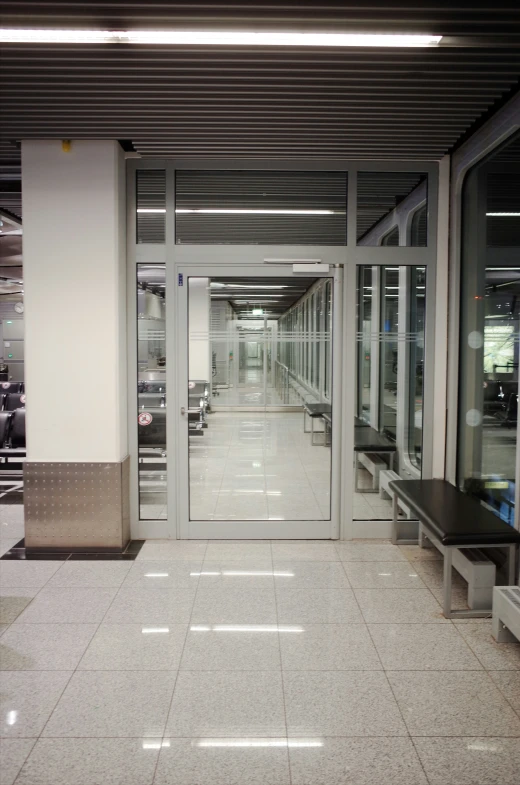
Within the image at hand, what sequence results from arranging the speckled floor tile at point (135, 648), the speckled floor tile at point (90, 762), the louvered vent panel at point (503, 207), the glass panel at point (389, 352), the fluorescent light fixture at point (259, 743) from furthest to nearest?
1. the glass panel at point (389, 352)
2. the louvered vent panel at point (503, 207)
3. the speckled floor tile at point (135, 648)
4. the fluorescent light fixture at point (259, 743)
5. the speckled floor tile at point (90, 762)

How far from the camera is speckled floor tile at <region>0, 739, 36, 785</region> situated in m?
2.25

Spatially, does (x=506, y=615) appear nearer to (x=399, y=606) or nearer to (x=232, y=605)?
(x=399, y=606)

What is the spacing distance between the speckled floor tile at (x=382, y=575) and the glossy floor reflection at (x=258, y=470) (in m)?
0.78

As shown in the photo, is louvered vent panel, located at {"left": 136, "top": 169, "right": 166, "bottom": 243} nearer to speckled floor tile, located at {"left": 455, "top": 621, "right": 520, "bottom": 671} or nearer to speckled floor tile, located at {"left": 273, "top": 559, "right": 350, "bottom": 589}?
speckled floor tile, located at {"left": 273, "top": 559, "right": 350, "bottom": 589}

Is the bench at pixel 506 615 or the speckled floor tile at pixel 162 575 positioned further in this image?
the speckled floor tile at pixel 162 575

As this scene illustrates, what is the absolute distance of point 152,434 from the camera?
5152 millimetres

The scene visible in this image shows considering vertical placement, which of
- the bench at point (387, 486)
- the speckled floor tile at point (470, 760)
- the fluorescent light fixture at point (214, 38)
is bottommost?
the speckled floor tile at point (470, 760)

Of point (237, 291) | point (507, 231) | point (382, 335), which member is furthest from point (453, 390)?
point (237, 291)

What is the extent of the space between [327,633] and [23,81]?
11.8 feet

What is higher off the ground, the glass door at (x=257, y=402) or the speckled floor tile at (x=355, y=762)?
the glass door at (x=257, y=402)

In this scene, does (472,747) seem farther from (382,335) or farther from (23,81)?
(23,81)

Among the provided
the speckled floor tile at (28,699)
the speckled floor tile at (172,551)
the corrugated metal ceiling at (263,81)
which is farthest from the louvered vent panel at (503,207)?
the speckled floor tile at (28,699)

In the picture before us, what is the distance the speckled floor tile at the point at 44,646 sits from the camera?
3.09 m

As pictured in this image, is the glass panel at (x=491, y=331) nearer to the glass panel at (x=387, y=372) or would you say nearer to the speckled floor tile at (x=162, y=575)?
the glass panel at (x=387, y=372)
